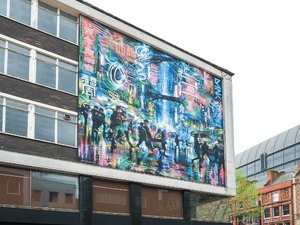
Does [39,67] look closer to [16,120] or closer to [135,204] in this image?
[16,120]

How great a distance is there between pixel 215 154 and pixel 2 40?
64.0ft

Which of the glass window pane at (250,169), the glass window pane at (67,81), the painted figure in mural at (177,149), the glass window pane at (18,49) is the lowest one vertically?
the painted figure in mural at (177,149)

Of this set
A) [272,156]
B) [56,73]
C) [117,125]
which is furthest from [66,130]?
[272,156]

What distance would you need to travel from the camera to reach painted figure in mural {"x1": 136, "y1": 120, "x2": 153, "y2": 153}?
119 feet

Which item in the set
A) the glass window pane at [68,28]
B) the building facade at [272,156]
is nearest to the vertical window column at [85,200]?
the glass window pane at [68,28]

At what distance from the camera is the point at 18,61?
30125 mm

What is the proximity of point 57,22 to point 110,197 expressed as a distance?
1123cm

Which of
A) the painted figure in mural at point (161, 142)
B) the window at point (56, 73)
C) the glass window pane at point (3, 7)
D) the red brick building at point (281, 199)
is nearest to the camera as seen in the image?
the glass window pane at point (3, 7)

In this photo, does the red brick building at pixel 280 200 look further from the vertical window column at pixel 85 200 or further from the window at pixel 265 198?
the vertical window column at pixel 85 200

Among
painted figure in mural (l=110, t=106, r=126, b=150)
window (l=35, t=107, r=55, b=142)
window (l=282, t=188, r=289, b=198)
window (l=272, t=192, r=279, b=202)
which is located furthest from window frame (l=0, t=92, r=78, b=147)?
window (l=272, t=192, r=279, b=202)

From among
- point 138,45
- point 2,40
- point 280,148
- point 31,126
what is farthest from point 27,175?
point 280,148

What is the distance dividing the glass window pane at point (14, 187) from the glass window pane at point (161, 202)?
9.29 meters

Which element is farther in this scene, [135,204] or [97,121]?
[135,204]

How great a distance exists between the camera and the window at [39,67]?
2959cm
